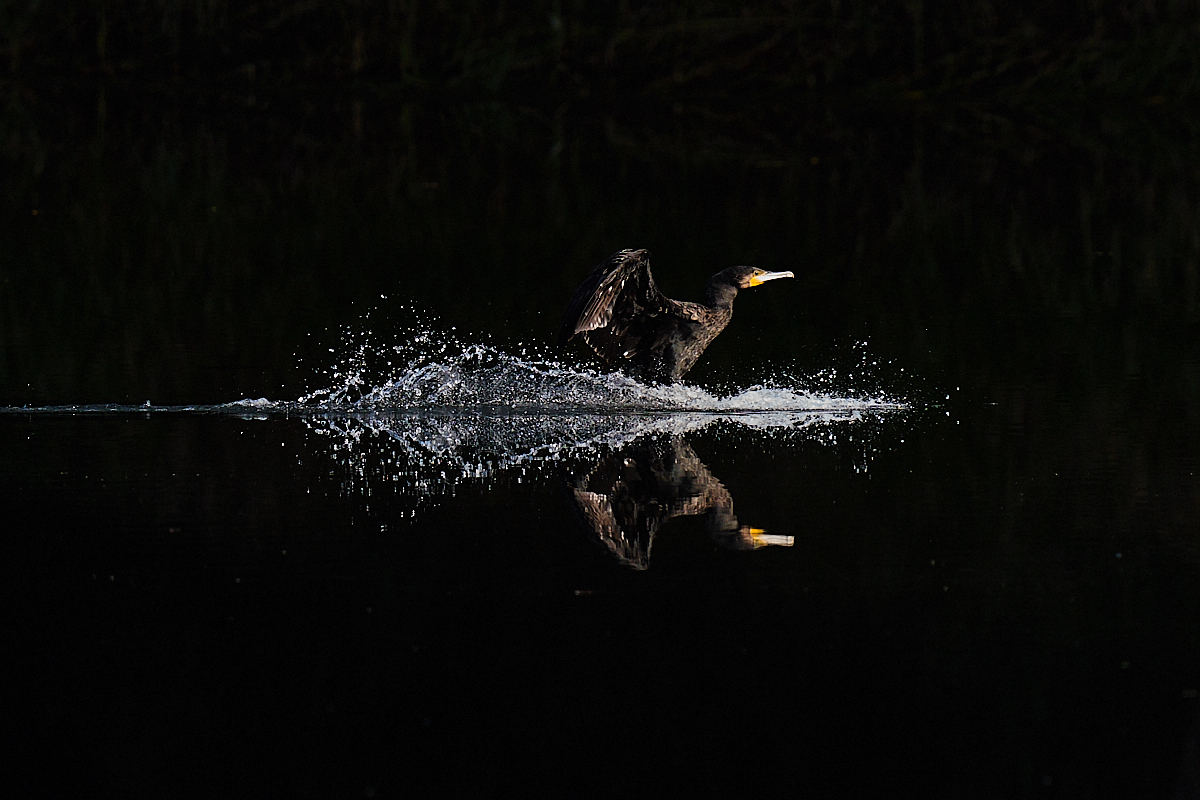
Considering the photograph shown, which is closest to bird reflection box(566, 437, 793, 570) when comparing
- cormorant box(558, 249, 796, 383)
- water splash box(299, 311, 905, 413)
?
water splash box(299, 311, 905, 413)

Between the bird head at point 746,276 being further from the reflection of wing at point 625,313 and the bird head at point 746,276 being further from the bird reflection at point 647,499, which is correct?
the bird reflection at point 647,499

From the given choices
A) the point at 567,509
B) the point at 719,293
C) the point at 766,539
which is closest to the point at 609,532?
the point at 567,509

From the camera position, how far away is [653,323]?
8.98 meters

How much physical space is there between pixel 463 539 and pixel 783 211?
10290 mm

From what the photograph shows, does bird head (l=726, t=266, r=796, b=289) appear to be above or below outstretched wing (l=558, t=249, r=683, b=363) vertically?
above

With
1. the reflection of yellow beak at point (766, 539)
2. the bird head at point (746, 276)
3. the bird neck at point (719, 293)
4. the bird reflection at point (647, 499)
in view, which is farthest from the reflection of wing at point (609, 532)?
the bird head at point (746, 276)

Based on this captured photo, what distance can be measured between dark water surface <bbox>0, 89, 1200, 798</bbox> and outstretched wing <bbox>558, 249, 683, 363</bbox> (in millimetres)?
289

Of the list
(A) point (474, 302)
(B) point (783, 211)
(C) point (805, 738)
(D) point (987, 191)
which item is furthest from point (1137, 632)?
(D) point (987, 191)

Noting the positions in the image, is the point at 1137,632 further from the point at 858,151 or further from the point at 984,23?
the point at 984,23

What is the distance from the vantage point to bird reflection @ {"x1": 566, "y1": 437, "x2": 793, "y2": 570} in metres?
5.65

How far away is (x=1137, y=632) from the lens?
15.7 ft

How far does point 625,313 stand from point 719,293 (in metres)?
0.59

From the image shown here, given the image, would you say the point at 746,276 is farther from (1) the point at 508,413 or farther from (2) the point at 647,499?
(2) the point at 647,499

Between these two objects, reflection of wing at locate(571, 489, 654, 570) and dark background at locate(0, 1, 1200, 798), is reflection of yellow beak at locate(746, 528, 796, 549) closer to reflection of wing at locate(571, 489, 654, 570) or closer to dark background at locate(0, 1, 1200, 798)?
dark background at locate(0, 1, 1200, 798)
